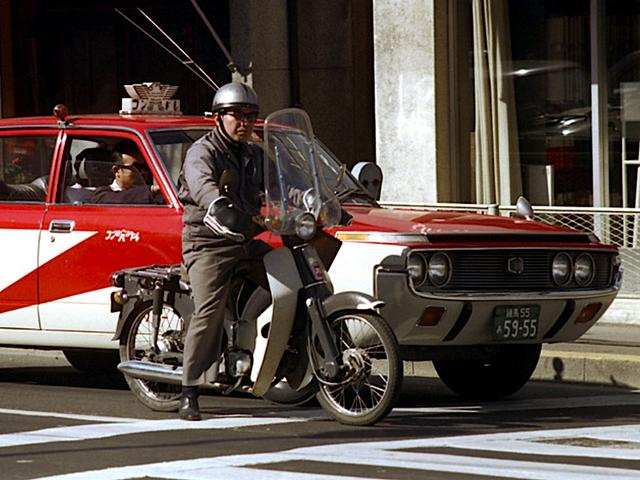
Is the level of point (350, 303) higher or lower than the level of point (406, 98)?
lower

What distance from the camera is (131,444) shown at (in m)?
8.49

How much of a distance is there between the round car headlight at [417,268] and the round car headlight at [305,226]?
25.0 inches

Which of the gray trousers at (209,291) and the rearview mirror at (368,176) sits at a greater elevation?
the rearview mirror at (368,176)

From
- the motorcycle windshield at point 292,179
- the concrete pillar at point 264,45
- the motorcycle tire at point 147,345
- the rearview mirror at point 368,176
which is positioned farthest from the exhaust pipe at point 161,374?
the concrete pillar at point 264,45

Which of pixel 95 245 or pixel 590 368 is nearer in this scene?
pixel 95 245

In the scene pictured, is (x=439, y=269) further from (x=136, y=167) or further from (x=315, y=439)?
(x=136, y=167)

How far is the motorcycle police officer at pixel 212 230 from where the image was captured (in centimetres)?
909

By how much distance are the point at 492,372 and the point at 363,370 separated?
75.5 inches

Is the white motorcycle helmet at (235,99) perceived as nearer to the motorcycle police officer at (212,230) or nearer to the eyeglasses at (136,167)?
the motorcycle police officer at (212,230)

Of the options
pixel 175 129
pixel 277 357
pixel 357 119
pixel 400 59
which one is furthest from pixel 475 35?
pixel 277 357

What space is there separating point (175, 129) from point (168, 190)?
51 centimetres

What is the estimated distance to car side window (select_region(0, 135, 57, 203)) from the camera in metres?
10.9

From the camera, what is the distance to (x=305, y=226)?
899 centimetres

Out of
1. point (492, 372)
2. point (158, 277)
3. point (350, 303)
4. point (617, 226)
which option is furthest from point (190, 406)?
point (617, 226)
